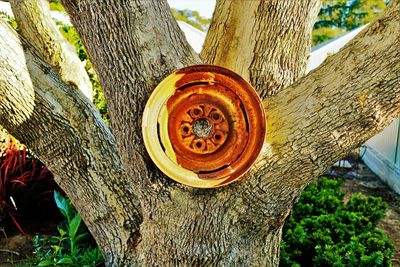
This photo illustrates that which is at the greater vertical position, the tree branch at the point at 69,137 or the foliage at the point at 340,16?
the foliage at the point at 340,16

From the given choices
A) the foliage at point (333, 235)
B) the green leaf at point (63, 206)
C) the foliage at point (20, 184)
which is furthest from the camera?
the foliage at point (20, 184)

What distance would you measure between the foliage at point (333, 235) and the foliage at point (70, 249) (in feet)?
4.98

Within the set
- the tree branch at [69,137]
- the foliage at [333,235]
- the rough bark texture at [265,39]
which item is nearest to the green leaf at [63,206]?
the tree branch at [69,137]

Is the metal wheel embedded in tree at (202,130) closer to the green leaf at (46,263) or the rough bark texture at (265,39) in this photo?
the rough bark texture at (265,39)

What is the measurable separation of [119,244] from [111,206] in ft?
0.79

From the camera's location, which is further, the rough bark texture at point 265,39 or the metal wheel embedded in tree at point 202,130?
the rough bark texture at point 265,39

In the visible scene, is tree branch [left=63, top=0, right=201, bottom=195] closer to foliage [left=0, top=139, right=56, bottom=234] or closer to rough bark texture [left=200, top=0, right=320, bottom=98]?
rough bark texture [left=200, top=0, right=320, bottom=98]

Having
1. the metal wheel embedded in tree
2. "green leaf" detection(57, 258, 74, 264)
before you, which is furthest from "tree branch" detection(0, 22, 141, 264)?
"green leaf" detection(57, 258, 74, 264)

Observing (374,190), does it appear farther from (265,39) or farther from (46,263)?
(265,39)

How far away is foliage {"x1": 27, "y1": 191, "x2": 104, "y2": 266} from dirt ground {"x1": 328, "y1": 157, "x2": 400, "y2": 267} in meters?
2.85

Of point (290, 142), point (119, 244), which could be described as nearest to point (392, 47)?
point (290, 142)

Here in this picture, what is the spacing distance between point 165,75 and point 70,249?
2.56 meters

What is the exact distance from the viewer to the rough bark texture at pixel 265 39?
2363mm

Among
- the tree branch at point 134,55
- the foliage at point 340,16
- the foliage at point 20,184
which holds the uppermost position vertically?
the foliage at point 340,16
